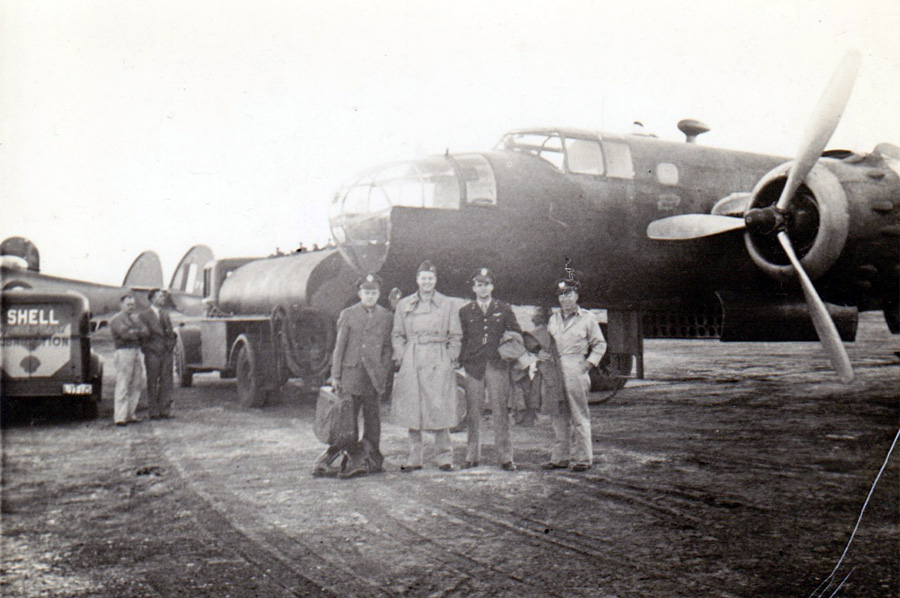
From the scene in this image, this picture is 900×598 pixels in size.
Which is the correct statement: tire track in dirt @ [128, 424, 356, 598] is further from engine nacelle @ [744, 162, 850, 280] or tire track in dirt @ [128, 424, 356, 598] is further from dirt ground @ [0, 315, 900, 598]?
engine nacelle @ [744, 162, 850, 280]

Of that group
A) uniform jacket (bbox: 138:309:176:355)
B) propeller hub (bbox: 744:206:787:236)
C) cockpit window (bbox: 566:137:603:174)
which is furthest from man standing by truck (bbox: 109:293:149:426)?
propeller hub (bbox: 744:206:787:236)

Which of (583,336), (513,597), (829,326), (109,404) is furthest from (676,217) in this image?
(109,404)

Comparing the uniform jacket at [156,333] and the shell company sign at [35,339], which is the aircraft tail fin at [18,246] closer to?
the shell company sign at [35,339]

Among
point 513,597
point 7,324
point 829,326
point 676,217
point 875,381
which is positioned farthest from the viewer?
point 875,381

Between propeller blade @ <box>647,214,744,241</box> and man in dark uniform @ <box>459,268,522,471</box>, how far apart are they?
408 centimetres

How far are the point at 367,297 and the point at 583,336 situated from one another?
2090mm

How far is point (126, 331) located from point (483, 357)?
6072mm

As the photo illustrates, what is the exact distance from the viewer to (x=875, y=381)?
1402 cm

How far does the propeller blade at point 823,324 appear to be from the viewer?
25.8 feet

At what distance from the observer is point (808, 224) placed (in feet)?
30.3

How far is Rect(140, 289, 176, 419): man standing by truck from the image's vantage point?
423 inches

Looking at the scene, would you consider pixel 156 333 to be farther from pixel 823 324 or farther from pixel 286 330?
pixel 823 324

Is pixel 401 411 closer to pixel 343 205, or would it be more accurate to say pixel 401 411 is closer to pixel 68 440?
pixel 343 205

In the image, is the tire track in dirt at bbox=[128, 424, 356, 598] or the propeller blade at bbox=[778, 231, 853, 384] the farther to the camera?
the propeller blade at bbox=[778, 231, 853, 384]
